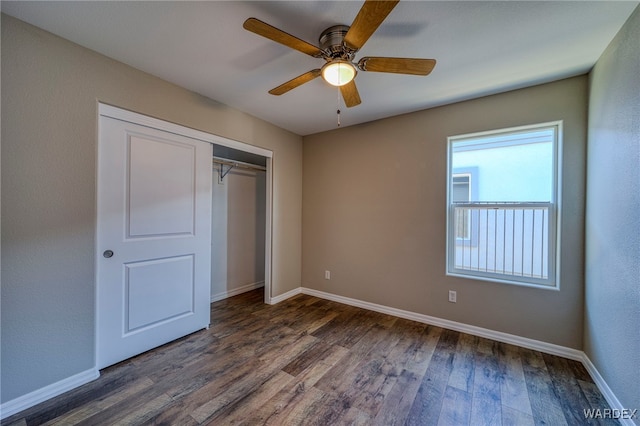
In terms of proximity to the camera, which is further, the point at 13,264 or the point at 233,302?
the point at 233,302

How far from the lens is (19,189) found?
1595 mm

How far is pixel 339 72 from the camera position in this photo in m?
1.64

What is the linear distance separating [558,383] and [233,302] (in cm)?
347

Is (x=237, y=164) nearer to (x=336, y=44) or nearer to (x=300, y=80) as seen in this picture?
(x=300, y=80)

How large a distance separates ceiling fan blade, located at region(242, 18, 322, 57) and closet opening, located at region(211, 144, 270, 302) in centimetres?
213

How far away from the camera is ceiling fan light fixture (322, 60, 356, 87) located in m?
1.60

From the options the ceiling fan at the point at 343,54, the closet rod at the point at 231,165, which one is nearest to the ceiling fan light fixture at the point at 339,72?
the ceiling fan at the point at 343,54

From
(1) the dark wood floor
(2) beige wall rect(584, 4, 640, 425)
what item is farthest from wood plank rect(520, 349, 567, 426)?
(2) beige wall rect(584, 4, 640, 425)

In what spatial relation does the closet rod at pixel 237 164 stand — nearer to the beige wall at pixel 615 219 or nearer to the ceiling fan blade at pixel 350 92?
the ceiling fan blade at pixel 350 92

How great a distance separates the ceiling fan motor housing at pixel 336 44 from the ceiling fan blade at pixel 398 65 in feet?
0.36

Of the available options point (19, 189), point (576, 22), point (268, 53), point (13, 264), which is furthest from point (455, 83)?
point (13, 264)

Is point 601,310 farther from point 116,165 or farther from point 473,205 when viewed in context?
point 116,165

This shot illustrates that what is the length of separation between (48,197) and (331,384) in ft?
7.92

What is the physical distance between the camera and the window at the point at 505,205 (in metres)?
2.37
